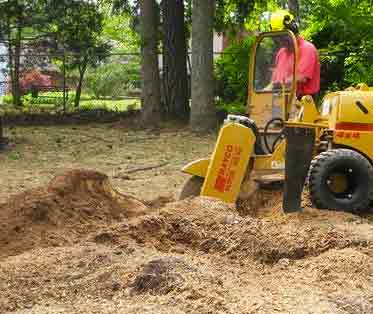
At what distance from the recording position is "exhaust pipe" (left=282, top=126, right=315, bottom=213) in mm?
6777

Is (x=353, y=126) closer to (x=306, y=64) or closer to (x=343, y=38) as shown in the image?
(x=306, y=64)

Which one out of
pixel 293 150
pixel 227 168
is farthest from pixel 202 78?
pixel 293 150

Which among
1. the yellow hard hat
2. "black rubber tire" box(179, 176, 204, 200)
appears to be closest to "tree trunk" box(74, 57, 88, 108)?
the yellow hard hat

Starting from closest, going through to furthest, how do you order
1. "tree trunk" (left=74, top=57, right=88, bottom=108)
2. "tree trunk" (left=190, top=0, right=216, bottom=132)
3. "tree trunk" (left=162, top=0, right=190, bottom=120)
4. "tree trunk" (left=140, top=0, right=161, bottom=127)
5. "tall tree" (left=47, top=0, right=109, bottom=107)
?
"tree trunk" (left=190, top=0, right=216, bottom=132)
"tree trunk" (left=140, top=0, right=161, bottom=127)
"tree trunk" (left=162, top=0, right=190, bottom=120)
"tall tree" (left=47, top=0, right=109, bottom=107)
"tree trunk" (left=74, top=57, right=88, bottom=108)

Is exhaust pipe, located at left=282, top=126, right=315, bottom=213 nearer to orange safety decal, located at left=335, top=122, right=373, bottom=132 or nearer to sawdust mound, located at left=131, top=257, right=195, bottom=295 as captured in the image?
orange safety decal, located at left=335, top=122, right=373, bottom=132

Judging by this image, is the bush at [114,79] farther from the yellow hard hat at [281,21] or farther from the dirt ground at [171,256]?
Result: the yellow hard hat at [281,21]

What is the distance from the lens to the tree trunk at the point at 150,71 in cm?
1712

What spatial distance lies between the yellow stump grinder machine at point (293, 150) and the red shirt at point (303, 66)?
0.09 metres

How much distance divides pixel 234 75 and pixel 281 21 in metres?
13.2

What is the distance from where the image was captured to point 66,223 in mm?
6453

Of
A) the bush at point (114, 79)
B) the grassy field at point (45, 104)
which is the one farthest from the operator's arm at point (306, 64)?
the bush at point (114, 79)

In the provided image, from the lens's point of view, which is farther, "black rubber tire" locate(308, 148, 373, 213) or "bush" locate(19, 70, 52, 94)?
"bush" locate(19, 70, 52, 94)

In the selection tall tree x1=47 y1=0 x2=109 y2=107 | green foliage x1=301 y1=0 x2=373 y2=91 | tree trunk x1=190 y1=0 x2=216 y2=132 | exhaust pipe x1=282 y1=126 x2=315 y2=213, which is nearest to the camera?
exhaust pipe x1=282 y1=126 x2=315 y2=213

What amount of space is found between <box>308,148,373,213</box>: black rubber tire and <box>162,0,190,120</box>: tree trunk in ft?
36.8
